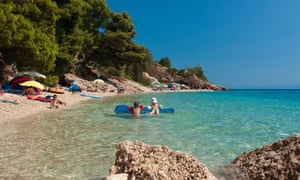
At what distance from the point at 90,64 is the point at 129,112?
108ft

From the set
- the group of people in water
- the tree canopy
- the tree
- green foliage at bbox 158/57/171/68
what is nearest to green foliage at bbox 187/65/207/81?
green foliage at bbox 158/57/171/68

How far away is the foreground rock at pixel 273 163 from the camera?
264 cm

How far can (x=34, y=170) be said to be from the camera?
12.4 ft

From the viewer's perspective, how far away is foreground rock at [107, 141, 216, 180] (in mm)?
2582

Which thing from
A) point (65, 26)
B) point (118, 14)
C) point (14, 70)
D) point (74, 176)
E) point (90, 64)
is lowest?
point (74, 176)

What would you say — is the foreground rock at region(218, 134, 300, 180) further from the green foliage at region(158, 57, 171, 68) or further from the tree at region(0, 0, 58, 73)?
the green foliage at region(158, 57, 171, 68)

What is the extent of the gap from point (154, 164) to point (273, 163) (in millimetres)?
1425

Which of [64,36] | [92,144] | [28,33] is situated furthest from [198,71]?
[92,144]

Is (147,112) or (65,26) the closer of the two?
(147,112)

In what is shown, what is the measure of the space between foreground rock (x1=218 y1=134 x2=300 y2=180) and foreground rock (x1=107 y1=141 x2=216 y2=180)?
0.54m

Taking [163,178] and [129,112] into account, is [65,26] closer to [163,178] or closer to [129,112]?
[129,112]

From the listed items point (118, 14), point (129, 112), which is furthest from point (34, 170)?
point (118, 14)

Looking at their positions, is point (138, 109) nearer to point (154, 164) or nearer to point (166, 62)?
point (154, 164)

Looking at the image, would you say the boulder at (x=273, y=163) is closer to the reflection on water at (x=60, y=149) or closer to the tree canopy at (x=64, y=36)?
the reflection on water at (x=60, y=149)
